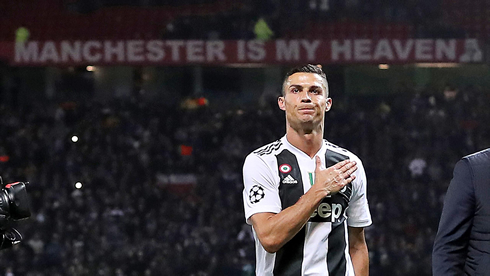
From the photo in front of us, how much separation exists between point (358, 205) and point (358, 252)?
0.14m

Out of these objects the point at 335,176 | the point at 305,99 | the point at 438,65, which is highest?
the point at 438,65

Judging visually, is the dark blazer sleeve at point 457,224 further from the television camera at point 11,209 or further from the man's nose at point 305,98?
the television camera at point 11,209

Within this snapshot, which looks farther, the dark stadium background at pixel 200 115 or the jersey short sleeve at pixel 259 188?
the dark stadium background at pixel 200 115

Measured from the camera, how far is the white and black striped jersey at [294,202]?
191cm

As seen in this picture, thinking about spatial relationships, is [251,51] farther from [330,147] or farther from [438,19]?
[330,147]

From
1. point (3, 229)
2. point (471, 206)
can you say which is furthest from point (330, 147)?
point (3, 229)

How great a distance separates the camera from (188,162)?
7.77m

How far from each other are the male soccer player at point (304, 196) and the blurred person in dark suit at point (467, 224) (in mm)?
371

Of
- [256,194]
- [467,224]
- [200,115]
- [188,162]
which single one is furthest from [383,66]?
[467,224]

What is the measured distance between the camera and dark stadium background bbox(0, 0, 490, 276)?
24.1 feet

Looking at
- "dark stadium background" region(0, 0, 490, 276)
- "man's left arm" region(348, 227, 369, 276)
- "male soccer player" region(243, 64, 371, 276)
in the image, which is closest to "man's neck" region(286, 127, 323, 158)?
"male soccer player" region(243, 64, 371, 276)

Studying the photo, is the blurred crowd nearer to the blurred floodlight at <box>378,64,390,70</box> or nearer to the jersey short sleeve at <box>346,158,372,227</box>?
the blurred floodlight at <box>378,64,390,70</box>

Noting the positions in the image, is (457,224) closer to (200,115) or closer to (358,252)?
(358,252)

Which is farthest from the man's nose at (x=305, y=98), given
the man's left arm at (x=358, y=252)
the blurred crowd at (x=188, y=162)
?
the blurred crowd at (x=188, y=162)
